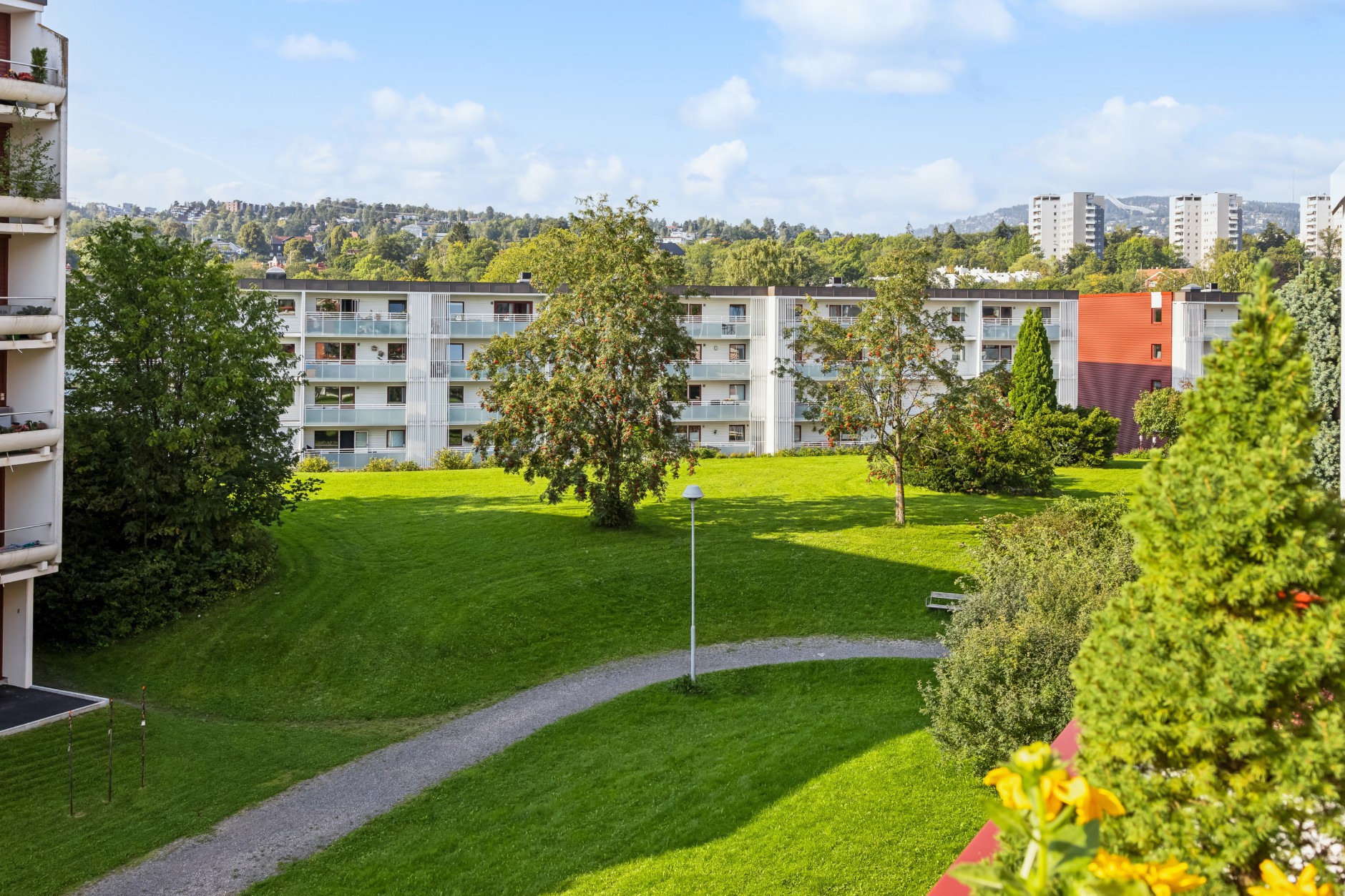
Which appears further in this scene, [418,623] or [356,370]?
[356,370]

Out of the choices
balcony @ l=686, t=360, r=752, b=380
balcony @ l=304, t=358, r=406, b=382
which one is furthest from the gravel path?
balcony @ l=304, t=358, r=406, b=382

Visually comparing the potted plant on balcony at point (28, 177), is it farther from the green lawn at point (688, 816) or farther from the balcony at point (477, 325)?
the balcony at point (477, 325)

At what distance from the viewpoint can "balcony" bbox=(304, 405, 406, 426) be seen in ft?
168

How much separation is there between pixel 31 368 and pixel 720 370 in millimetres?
38082

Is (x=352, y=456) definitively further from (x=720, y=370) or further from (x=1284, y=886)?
(x=1284, y=886)

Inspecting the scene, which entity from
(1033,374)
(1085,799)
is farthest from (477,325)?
(1085,799)

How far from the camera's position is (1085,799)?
371cm

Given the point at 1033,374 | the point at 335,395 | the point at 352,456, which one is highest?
the point at 1033,374

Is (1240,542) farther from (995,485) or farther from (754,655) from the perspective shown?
(995,485)

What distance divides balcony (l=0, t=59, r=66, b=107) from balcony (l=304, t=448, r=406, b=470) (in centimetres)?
3180

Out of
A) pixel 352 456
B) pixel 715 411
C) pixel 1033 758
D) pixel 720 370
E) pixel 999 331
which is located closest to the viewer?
pixel 1033 758

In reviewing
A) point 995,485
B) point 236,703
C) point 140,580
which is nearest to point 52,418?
point 140,580

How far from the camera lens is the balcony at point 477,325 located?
5259 cm

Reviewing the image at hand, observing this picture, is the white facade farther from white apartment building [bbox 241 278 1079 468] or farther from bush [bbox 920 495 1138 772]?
white apartment building [bbox 241 278 1079 468]
